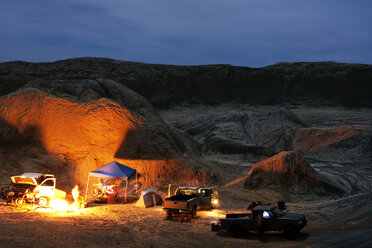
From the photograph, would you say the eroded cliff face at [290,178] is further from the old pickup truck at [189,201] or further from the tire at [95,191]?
the tire at [95,191]

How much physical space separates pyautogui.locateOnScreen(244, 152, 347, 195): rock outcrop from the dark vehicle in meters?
9.90

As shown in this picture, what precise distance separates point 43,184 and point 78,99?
36.9 ft

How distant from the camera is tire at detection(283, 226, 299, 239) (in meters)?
10.5

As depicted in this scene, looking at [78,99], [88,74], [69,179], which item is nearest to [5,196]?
[69,179]

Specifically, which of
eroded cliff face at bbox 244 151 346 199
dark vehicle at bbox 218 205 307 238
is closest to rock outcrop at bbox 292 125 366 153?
eroded cliff face at bbox 244 151 346 199

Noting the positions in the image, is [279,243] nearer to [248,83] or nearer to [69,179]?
[69,179]

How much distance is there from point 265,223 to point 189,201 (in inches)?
152

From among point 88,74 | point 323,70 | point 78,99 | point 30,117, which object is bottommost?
point 30,117

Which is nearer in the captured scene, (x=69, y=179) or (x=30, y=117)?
(x=69, y=179)

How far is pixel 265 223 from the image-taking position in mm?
10914

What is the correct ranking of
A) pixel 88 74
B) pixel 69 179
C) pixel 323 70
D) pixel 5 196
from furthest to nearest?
1. pixel 323 70
2. pixel 88 74
3. pixel 69 179
4. pixel 5 196

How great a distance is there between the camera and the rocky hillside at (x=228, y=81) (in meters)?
55.9

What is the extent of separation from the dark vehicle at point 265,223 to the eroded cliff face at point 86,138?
11125mm

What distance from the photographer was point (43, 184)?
15930mm
